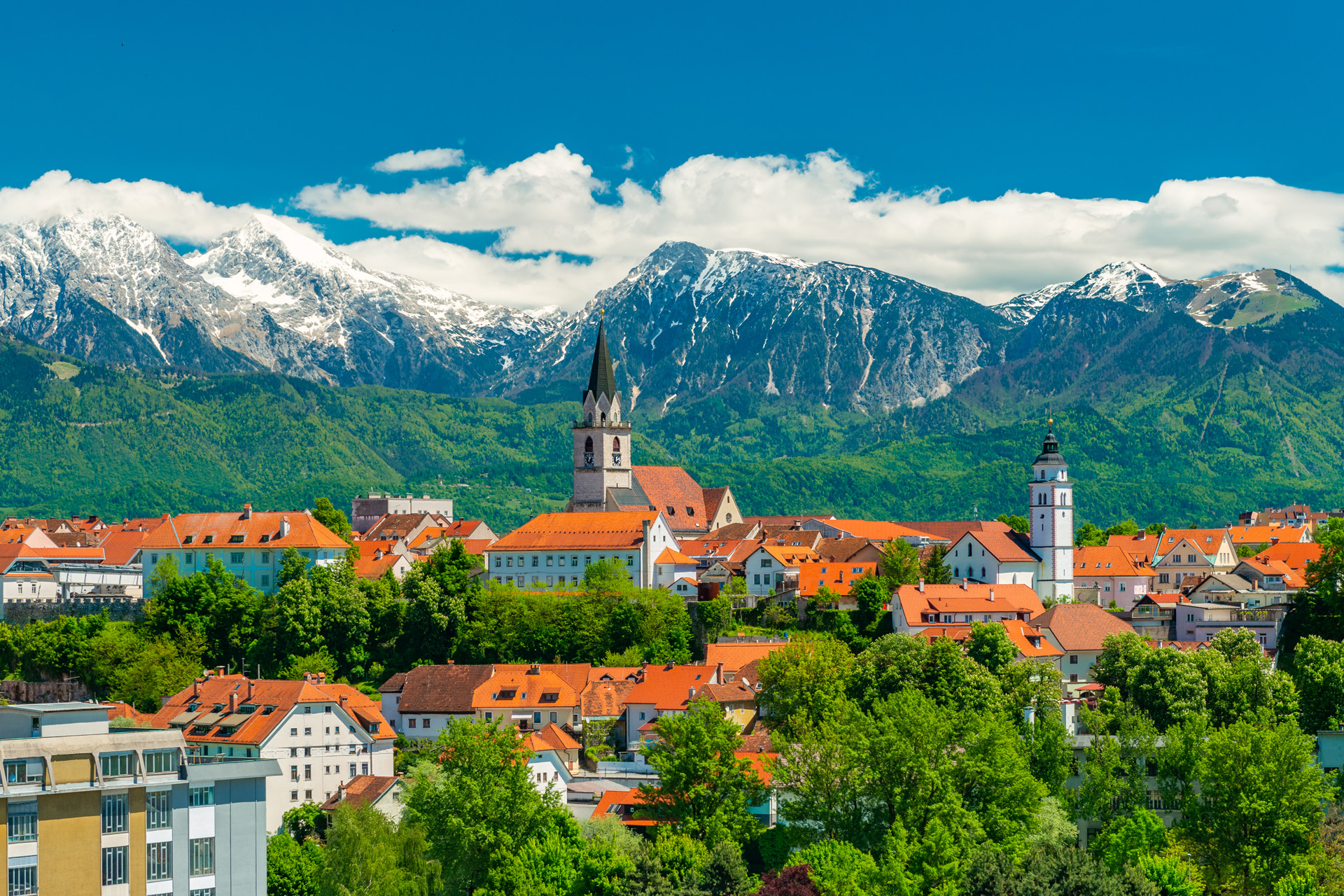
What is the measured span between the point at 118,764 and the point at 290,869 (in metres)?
26.5

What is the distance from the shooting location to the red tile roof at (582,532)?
123875mm

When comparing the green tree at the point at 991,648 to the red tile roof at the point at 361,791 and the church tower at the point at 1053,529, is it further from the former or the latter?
the red tile roof at the point at 361,791

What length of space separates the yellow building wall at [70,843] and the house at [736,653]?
54.6 metres

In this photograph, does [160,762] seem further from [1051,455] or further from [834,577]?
[1051,455]

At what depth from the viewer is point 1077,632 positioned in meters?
105

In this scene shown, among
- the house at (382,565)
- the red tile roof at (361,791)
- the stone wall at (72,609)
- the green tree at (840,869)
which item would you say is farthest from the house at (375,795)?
the house at (382,565)

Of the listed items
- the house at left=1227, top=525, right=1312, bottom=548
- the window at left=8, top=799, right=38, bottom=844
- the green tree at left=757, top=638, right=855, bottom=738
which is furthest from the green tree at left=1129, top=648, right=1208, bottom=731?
the window at left=8, top=799, right=38, bottom=844

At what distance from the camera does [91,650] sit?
364 feet

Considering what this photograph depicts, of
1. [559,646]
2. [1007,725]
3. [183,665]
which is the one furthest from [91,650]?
[1007,725]

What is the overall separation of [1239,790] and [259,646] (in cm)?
6625

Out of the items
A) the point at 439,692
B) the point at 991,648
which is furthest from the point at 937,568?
the point at 439,692

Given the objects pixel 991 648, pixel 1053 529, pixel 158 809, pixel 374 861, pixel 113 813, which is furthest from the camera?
pixel 1053 529

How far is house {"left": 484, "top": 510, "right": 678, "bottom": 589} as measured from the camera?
122 m

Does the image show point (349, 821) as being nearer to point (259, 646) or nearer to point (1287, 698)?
point (259, 646)
